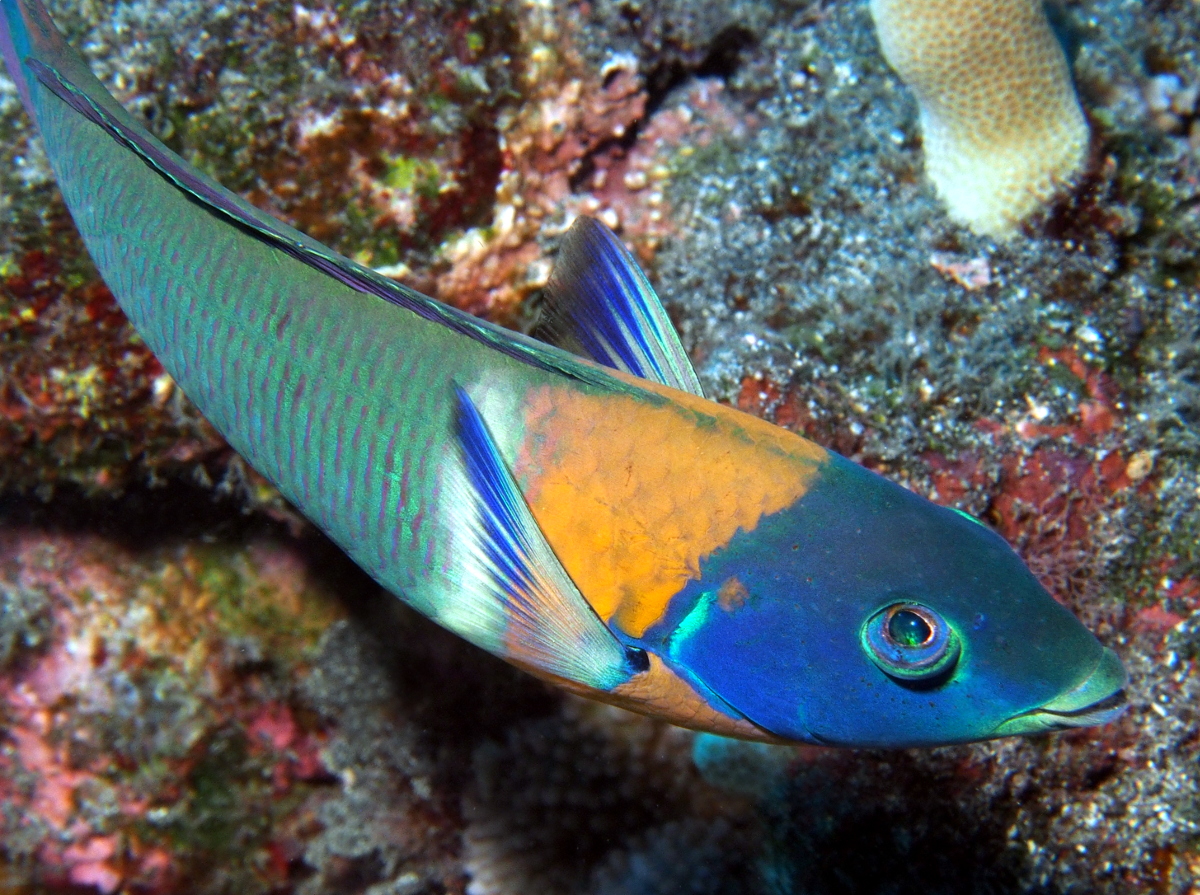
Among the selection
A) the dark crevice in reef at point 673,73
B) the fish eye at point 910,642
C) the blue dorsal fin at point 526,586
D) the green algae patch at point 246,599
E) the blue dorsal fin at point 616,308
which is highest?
the dark crevice in reef at point 673,73

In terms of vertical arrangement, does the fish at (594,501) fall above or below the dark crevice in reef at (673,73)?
below

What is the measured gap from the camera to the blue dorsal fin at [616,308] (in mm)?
1884

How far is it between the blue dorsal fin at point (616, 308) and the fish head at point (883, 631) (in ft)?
1.72

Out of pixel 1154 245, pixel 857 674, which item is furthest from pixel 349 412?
pixel 1154 245

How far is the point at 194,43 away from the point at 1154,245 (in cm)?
425

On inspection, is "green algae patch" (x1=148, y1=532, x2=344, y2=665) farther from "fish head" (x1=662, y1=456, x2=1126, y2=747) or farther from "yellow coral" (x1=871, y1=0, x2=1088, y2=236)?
"yellow coral" (x1=871, y1=0, x2=1088, y2=236)

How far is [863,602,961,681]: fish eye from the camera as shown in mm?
1373

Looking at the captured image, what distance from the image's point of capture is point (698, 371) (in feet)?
9.93

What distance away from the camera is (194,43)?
3.15m

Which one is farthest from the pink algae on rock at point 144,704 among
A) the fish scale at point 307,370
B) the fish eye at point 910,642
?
the fish eye at point 910,642

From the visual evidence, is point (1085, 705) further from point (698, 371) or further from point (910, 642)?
point (698, 371)

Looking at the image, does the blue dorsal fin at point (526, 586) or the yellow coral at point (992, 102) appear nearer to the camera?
the blue dorsal fin at point (526, 586)

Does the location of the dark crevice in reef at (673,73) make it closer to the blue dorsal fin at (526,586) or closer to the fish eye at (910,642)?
the blue dorsal fin at (526,586)

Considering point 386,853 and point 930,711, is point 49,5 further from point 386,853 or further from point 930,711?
point 386,853
